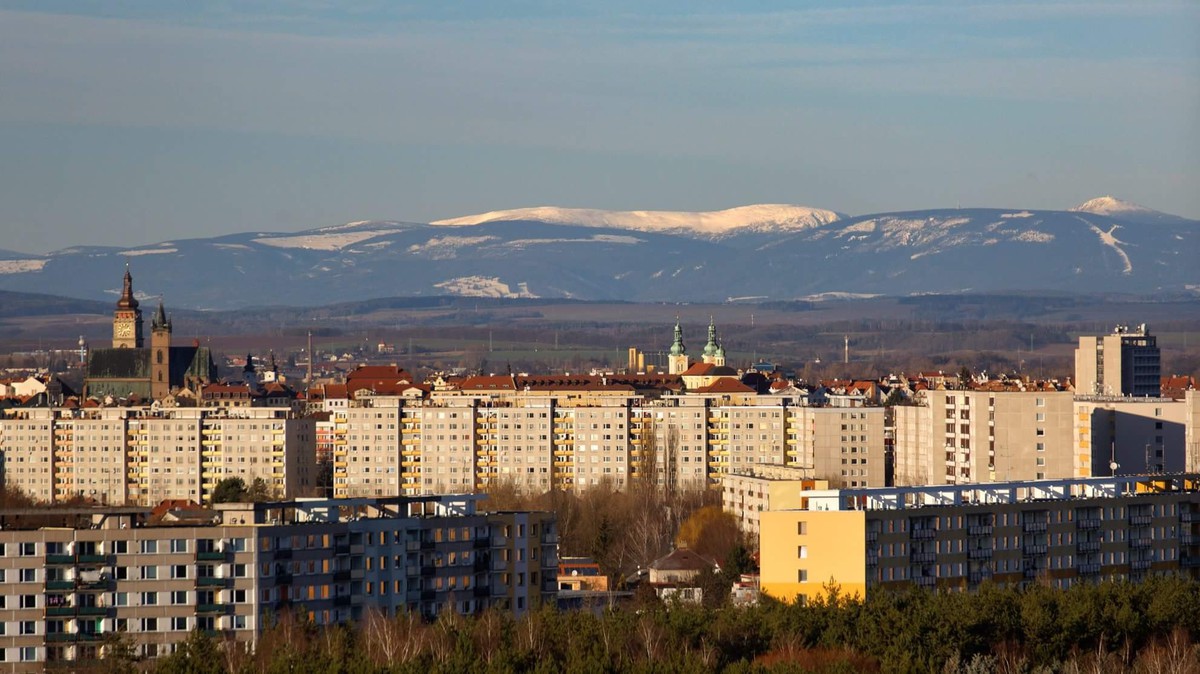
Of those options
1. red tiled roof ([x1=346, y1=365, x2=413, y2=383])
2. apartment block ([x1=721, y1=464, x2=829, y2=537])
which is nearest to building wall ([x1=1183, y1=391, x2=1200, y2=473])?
apartment block ([x1=721, y1=464, x2=829, y2=537])

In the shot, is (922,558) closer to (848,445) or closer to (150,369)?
(848,445)

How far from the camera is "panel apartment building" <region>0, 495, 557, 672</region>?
21.4 m

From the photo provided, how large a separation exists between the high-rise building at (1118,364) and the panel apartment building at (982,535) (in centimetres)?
3632

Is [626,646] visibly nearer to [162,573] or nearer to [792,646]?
[792,646]

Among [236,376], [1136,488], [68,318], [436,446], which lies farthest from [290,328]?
[1136,488]

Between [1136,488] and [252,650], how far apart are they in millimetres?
12725

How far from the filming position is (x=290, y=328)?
614 feet

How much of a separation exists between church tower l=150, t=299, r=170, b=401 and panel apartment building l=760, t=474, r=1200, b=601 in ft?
190

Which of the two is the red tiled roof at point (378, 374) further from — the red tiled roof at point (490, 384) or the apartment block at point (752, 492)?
the apartment block at point (752, 492)

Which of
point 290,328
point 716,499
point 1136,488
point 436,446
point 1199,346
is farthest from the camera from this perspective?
point 290,328

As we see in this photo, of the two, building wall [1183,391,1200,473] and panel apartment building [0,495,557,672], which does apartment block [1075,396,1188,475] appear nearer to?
building wall [1183,391,1200,473]

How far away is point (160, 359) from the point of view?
86188 mm

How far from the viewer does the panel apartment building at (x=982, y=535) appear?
→ 24.7 metres

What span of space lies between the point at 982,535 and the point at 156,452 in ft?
105
